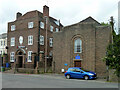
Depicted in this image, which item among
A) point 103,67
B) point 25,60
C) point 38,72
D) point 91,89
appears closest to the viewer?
point 91,89

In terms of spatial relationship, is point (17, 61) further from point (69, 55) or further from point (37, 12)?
point (69, 55)

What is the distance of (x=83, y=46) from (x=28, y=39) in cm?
1376

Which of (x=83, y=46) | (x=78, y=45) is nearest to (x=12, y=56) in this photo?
(x=78, y=45)

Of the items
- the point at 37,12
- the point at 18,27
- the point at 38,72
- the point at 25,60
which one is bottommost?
the point at 38,72

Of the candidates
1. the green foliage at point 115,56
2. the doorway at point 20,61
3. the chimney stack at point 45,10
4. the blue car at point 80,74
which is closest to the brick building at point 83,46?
the blue car at point 80,74

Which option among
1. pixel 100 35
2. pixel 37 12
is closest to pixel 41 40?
pixel 37 12

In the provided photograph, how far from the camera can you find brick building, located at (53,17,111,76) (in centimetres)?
2200

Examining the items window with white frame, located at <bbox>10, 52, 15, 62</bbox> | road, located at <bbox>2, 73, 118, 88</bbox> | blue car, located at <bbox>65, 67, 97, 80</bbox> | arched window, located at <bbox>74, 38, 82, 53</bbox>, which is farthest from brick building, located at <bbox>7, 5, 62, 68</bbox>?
road, located at <bbox>2, 73, 118, 88</bbox>

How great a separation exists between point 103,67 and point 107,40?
156 inches

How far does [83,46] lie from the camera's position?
23.4 metres

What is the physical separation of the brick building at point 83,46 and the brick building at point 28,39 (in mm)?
5482

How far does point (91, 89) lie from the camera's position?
Result: 11227 millimetres

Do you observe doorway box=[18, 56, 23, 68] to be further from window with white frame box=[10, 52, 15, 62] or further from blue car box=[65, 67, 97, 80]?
blue car box=[65, 67, 97, 80]

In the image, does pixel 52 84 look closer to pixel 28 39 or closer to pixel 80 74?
pixel 80 74
